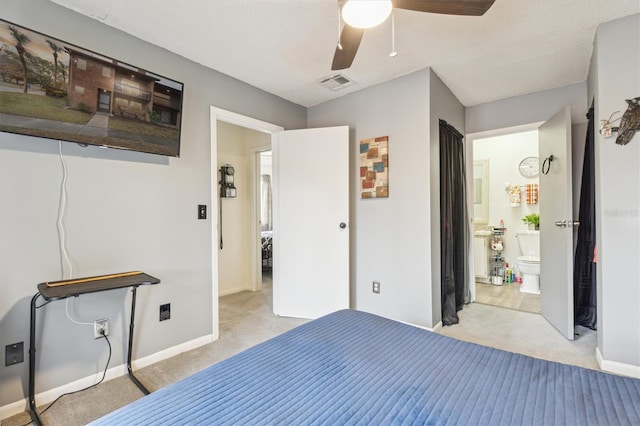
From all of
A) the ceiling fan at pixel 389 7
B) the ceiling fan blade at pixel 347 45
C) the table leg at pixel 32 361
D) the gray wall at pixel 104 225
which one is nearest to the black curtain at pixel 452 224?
the ceiling fan blade at pixel 347 45

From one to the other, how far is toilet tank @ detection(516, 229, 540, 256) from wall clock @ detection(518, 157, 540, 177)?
35.7 inches

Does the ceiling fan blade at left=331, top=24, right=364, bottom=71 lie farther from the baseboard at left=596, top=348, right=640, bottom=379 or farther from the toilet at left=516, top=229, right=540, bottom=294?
the toilet at left=516, top=229, right=540, bottom=294

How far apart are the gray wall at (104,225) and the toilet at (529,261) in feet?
13.4

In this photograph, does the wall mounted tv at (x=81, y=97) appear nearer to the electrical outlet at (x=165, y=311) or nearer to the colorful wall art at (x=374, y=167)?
the electrical outlet at (x=165, y=311)

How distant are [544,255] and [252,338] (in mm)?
3033

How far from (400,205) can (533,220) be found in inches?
118

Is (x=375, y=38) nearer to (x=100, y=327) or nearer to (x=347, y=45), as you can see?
(x=347, y=45)

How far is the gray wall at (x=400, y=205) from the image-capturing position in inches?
108

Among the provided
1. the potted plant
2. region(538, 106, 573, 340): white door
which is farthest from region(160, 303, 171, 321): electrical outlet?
the potted plant

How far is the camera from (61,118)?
1.77 metres

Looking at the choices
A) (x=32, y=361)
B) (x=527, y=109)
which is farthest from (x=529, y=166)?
(x=32, y=361)

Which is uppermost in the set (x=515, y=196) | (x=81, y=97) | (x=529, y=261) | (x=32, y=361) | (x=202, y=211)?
(x=81, y=97)

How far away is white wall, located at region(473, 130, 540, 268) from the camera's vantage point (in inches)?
188

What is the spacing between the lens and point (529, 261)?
13.7ft
